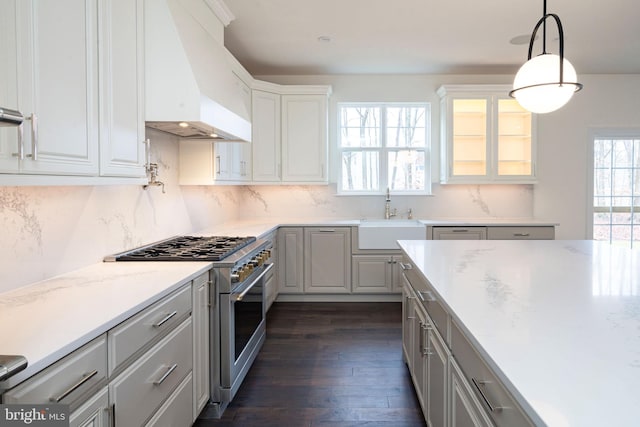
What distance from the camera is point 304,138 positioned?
488cm

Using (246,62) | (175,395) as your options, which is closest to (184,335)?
(175,395)

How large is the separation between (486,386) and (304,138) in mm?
4043

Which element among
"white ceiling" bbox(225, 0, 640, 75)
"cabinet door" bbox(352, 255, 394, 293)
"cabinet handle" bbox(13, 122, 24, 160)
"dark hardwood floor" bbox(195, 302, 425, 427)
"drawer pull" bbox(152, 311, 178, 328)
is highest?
"white ceiling" bbox(225, 0, 640, 75)

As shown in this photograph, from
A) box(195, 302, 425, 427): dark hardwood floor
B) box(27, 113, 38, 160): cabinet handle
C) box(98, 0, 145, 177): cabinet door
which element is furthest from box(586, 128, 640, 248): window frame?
box(27, 113, 38, 160): cabinet handle

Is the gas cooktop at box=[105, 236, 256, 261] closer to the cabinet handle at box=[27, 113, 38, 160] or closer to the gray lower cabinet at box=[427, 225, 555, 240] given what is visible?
the cabinet handle at box=[27, 113, 38, 160]

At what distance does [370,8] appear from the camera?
3.28 metres

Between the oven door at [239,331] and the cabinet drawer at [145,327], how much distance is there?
38 cm

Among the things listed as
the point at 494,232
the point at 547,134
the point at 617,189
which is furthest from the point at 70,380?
the point at 617,189

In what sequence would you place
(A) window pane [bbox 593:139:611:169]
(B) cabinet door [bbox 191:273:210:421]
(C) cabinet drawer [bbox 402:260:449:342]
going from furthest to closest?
(A) window pane [bbox 593:139:611:169] → (B) cabinet door [bbox 191:273:210:421] → (C) cabinet drawer [bbox 402:260:449:342]

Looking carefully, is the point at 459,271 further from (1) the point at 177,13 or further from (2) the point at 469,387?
(1) the point at 177,13

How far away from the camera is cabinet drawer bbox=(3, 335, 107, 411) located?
1.03 meters

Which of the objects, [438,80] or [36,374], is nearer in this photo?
[36,374]

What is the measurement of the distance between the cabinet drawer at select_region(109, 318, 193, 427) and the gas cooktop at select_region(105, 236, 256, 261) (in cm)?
45

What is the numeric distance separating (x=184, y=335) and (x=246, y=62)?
139 inches
